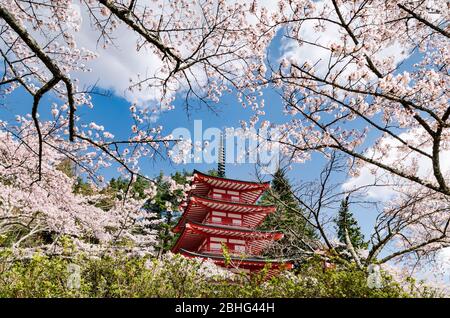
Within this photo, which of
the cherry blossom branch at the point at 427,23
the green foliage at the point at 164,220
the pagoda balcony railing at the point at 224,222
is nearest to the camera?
the cherry blossom branch at the point at 427,23

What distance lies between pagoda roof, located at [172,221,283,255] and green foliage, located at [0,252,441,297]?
11.7m

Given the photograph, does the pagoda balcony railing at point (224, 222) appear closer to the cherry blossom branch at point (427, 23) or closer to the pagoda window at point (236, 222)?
the pagoda window at point (236, 222)

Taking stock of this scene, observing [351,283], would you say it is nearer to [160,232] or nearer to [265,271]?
[265,271]

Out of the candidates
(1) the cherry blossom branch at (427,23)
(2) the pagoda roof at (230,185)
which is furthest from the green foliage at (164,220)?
(1) the cherry blossom branch at (427,23)

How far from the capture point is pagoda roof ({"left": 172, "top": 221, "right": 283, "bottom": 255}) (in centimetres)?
1628

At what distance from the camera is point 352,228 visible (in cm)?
2622

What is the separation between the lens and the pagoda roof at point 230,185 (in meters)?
18.6

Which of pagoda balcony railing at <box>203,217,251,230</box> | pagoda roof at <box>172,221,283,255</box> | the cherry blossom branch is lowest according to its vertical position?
pagoda roof at <box>172,221,283,255</box>

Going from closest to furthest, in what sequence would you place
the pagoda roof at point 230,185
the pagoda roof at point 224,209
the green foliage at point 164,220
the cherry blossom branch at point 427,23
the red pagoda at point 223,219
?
the cherry blossom branch at point 427,23
the red pagoda at point 223,219
the pagoda roof at point 224,209
the pagoda roof at point 230,185
the green foliage at point 164,220

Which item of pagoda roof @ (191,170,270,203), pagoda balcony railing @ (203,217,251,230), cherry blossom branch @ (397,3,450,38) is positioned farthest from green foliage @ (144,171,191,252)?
cherry blossom branch @ (397,3,450,38)

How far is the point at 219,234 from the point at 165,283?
13928mm

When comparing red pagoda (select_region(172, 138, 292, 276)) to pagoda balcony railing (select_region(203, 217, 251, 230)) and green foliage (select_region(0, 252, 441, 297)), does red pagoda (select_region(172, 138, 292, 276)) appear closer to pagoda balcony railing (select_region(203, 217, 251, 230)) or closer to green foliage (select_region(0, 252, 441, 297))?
pagoda balcony railing (select_region(203, 217, 251, 230))

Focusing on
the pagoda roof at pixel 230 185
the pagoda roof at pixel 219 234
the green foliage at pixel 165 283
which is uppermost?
the pagoda roof at pixel 230 185
